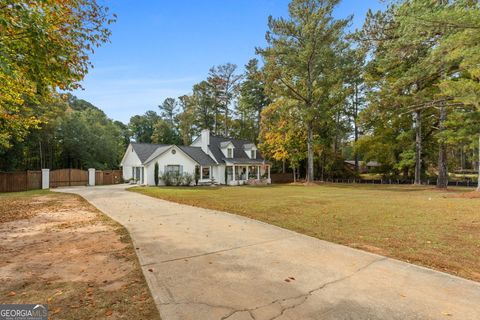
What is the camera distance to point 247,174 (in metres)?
31.4

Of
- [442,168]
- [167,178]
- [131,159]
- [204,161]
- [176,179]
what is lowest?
[176,179]

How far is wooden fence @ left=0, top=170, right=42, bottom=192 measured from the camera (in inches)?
778

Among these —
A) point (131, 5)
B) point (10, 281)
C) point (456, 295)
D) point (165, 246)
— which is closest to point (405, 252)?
point (456, 295)

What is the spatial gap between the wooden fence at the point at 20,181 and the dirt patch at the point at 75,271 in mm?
16816

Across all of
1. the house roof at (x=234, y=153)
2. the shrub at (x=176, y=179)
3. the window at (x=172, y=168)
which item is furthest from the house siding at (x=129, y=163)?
the house roof at (x=234, y=153)

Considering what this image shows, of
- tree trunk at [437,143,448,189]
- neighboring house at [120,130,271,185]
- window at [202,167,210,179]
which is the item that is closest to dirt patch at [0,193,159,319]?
neighboring house at [120,130,271,185]

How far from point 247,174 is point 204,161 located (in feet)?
20.6

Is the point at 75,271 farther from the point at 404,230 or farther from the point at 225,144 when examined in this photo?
the point at 225,144

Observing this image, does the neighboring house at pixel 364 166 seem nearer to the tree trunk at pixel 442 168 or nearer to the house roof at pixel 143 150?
the tree trunk at pixel 442 168

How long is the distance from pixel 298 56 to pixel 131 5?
20.0m

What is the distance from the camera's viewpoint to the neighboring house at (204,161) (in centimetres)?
2527

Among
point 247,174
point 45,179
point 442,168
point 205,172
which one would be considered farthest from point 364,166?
point 45,179

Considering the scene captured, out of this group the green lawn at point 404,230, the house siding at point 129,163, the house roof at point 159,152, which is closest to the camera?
the green lawn at point 404,230

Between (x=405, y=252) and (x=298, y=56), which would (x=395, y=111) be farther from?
(x=405, y=252)
